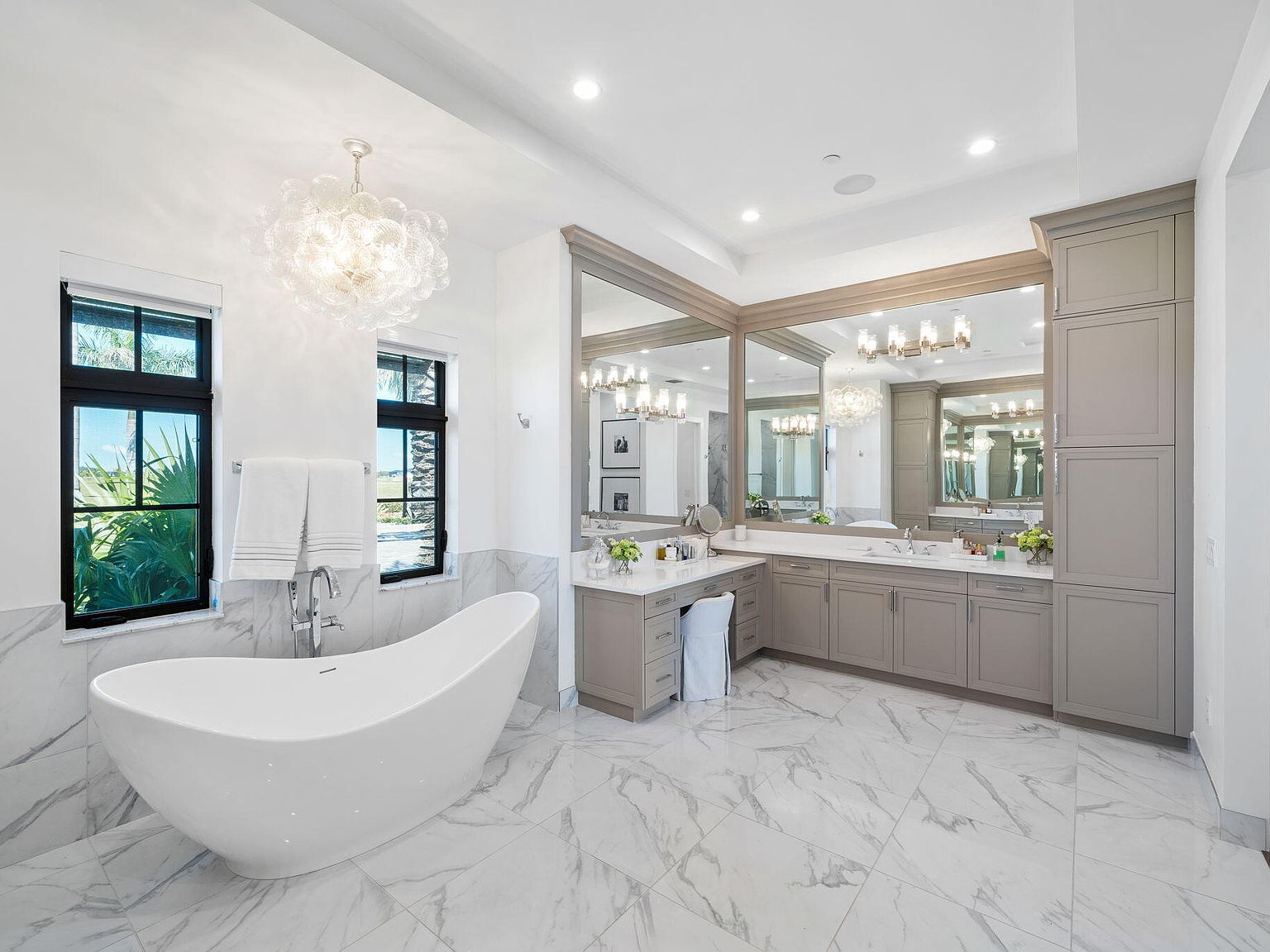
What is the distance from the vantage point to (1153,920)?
75.4 inches

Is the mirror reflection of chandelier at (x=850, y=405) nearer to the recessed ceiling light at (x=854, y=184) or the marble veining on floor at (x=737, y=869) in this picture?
the recessed ceiling light at (x=854, y=184)

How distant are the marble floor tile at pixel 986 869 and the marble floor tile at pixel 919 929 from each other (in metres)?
0.04

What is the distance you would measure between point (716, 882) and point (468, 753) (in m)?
1.07

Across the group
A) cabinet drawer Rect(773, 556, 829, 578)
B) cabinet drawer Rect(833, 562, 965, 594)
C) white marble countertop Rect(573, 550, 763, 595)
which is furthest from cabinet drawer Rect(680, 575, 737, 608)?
cabinet drawer Rect(833, 562, 965, 594)

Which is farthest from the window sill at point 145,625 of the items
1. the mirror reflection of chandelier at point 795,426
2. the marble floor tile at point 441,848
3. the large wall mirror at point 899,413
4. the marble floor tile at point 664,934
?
the mirror reflection of chandelier at point 795,426

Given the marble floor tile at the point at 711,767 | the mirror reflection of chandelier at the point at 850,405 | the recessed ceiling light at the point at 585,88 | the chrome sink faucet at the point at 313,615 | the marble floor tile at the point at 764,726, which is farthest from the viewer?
the mirror reflection of chandelier at the point at 850,405

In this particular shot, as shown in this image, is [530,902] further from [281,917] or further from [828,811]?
[828,811]

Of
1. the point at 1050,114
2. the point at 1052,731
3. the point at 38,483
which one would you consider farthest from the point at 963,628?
the point at 38,483

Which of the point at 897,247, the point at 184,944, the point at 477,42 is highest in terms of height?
the point at 477,42

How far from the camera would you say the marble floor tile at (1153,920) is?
1814 mm

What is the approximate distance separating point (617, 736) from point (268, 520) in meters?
1.99

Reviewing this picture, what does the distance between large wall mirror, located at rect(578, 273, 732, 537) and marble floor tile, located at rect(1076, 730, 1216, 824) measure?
2.70 meters

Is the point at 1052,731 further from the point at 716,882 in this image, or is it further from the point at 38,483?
the point at 38,483

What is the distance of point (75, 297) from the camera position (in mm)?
2420
